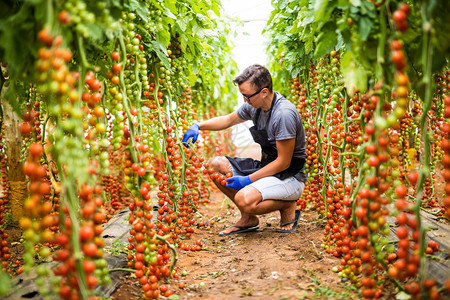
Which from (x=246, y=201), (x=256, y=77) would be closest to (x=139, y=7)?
(x=256, y=77)

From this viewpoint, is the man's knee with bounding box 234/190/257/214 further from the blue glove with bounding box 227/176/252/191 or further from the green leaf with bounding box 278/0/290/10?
the green leaf with bounding box 278/0/290/10

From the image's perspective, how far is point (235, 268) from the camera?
2.14 metres

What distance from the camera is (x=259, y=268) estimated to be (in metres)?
2.08

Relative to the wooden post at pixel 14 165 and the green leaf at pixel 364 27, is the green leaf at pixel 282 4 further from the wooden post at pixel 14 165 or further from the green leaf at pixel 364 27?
the wooden post at pixel 14 165

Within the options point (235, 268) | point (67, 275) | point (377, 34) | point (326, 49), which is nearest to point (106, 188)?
point (235, 268)

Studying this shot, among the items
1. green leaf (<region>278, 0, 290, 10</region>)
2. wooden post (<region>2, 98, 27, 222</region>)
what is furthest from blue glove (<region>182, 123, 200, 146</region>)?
wooden post (<region>2, 98, 27, 222</region>)

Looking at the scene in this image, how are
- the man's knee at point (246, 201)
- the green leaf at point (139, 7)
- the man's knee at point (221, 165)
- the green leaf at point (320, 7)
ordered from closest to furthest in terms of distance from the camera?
the green leaf at point (320, 7), the green leaf at point (139, 7), the man's knee at point (246, 201), the man's knee at point (221, 165)

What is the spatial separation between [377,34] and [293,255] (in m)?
1.53

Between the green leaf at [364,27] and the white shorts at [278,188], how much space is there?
1579 mm

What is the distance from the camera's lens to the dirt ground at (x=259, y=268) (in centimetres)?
168

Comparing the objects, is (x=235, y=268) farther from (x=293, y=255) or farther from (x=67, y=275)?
(x=67, y=275)

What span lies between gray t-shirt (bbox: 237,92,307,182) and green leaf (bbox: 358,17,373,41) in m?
1.34

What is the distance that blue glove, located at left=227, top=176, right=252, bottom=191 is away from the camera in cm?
276

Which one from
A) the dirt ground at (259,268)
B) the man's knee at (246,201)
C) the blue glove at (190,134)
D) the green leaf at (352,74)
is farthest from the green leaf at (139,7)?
the man's knee at (246,201)
